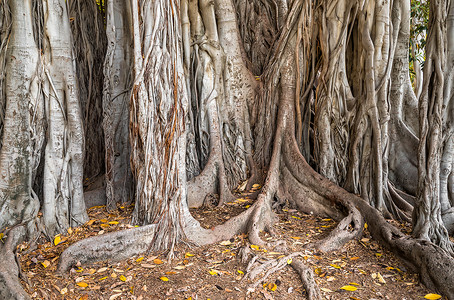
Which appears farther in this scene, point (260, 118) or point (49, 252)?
point (260, 118)

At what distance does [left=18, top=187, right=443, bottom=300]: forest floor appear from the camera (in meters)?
2.51

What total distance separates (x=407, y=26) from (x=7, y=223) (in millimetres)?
4925

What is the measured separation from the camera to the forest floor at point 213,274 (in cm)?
251

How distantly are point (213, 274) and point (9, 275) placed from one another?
4.67ft

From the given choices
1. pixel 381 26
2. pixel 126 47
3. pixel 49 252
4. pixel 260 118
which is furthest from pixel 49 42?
pixel 381 26

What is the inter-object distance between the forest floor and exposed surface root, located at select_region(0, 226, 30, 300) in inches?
4.7

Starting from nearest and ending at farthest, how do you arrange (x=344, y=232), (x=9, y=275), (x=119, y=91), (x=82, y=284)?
(x=9, y=275) < (x=82, y=284) < (x=344, y=232) < (x=119, y=91)

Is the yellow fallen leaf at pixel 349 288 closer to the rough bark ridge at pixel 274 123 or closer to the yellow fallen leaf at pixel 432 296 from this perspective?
the rough bark ridge at pixel 274 123

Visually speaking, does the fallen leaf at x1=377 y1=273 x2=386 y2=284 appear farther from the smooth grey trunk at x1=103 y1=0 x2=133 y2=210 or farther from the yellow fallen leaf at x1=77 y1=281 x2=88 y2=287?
the smooth grey trunk at x1=103 y1=0 x2=133 y2=210

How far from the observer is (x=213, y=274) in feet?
9.09

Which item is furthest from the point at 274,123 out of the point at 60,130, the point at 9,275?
the point at 9,275

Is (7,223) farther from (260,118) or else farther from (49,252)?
(260,118)

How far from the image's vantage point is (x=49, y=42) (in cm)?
332

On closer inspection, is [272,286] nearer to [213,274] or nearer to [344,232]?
[213,274]
